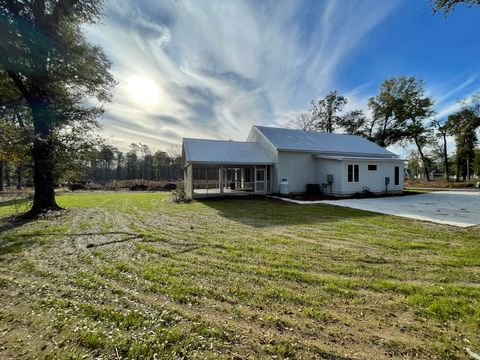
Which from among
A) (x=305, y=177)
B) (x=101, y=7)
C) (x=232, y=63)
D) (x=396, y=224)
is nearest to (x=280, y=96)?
(x=232, y=63)

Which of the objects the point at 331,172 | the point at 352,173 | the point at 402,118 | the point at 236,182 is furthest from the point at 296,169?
the point at 402,118

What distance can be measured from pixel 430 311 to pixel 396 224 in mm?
5650

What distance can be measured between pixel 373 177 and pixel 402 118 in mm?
19607

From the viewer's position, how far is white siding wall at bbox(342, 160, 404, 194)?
15977mm

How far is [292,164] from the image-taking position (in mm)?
17312

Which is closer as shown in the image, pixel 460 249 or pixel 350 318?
pixel 350 318

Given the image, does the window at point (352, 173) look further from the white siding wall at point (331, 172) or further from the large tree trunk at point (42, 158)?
the large tree trunk at point (42, 158)

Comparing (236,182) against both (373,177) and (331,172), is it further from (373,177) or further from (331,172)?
(373,177)

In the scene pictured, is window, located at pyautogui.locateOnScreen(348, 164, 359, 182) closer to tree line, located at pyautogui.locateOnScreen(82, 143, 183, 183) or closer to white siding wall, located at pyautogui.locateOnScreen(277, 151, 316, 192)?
white siding wall, located at pyautogui.locateOnScreen(277, 151, 316, 192)

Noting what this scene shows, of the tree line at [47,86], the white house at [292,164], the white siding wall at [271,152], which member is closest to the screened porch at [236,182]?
the white house at [292,164]


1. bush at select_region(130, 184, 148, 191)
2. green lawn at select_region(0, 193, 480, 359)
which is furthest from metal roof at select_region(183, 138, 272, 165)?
bush at select_region(130, 184, 148, 191)

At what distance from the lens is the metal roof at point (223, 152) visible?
15.3 metres

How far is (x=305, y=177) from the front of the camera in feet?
57.9

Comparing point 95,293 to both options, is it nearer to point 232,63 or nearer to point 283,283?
point 283,283
